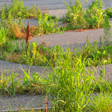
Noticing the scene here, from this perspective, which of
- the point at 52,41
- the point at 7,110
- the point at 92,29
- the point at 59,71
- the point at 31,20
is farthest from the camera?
the point at 31,20

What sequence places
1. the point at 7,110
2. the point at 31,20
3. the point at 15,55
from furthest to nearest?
1. the point at 31,20
2. the point at 15,55
3. the point at 7,110

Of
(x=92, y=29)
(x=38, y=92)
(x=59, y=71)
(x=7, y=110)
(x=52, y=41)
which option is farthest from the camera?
(x=92, y=29)

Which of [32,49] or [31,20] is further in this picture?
[31,20]

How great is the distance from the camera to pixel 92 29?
829 centimetres

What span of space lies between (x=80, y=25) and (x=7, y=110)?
565 cm

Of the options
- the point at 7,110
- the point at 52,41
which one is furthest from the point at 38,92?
the point at 52,41

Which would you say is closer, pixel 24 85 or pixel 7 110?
pixel 7 110

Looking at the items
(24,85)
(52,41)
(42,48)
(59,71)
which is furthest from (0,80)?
(52,41)

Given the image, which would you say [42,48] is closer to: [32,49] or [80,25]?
[32,49]

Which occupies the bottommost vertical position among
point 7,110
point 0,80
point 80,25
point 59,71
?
point 7,110

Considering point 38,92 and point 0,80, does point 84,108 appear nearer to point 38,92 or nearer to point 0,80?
point 38,92

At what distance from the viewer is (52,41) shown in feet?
22.9

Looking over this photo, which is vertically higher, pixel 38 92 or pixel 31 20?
pixel 31 20

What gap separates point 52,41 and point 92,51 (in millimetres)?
1611
